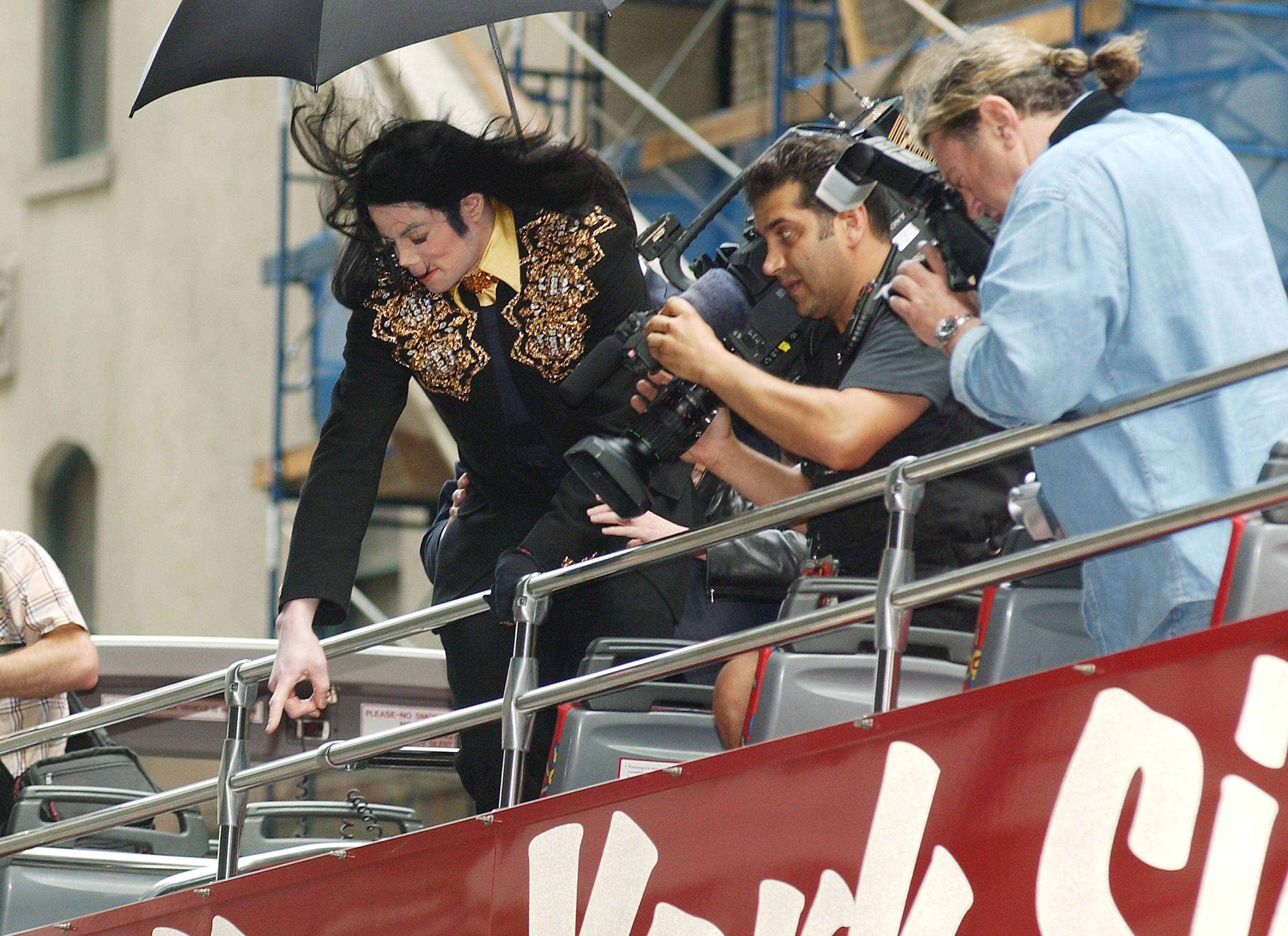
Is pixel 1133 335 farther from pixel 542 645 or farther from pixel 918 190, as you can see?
Answer: pixel 542 645

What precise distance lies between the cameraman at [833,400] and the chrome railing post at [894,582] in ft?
1.12

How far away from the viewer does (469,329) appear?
3.37m

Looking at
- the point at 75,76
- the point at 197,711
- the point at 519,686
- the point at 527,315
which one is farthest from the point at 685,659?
the point at 75,76

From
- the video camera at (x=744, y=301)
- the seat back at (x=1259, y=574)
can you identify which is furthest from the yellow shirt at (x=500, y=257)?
the seat back at (x=1259, y=574)

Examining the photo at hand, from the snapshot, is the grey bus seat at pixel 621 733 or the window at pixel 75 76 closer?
the grey bus seat at pixel 621 733

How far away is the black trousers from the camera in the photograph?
11.0ft

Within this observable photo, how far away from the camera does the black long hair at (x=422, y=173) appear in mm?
3250

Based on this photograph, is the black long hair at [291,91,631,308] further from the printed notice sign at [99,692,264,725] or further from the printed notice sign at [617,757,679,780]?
the printed notice sign at [99,692,264,725]

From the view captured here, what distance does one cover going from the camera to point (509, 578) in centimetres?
308

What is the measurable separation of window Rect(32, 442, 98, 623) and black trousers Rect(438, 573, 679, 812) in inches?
393

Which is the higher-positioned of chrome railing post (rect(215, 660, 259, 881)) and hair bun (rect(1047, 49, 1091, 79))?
hair bun (rect(1047, 49, 1091, 79))

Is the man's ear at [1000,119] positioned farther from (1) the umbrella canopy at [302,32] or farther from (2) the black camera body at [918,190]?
(1) the umbrella canopy at [302,32]

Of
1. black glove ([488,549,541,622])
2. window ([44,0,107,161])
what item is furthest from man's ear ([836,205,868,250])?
window ([44,0,107,161])

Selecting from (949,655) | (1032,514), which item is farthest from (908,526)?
(949,655)
